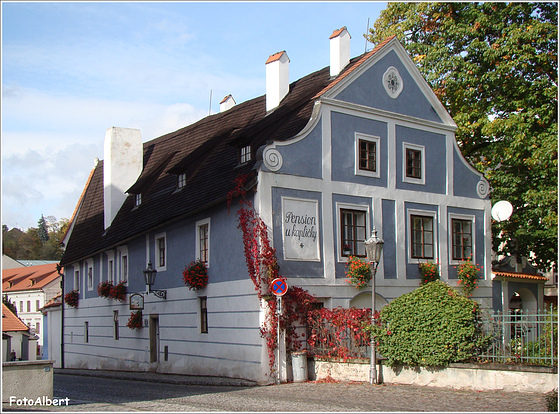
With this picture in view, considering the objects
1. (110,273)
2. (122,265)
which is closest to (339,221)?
(122,265)

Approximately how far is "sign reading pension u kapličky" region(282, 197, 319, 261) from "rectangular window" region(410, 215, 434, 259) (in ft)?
13.5

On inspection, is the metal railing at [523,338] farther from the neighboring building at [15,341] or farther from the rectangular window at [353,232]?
the neighboring building at [15,341]

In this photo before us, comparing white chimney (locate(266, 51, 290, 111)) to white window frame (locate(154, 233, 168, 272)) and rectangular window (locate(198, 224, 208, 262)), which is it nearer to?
rectangular window (locate(198, 224, 208, 262))

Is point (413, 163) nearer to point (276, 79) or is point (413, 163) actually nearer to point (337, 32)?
point (337, 32)

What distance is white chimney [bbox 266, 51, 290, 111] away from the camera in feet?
79.6

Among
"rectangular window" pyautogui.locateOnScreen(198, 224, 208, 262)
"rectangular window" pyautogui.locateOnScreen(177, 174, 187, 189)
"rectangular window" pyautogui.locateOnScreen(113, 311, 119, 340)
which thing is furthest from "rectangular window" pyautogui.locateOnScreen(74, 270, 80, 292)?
"rectangular window" pyautogui.locateOnScreen(198, 224, 208, 262)

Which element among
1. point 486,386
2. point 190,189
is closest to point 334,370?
point 486,386

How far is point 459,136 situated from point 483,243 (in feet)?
16.5

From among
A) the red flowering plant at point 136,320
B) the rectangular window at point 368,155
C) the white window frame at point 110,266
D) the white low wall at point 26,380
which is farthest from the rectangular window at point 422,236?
Result: the white window frame at point 110,266

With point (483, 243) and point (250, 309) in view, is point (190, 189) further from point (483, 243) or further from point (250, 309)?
point (483, 243)

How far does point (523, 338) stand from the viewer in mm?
14617

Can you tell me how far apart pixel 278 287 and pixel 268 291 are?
98 cm

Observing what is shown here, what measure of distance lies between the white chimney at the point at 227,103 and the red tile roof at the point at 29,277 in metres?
50.8

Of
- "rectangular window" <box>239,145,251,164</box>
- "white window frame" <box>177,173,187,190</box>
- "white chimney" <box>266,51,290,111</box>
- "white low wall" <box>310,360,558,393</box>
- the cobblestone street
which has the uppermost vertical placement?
"white chimney" <box>266,51,290,111</box>
